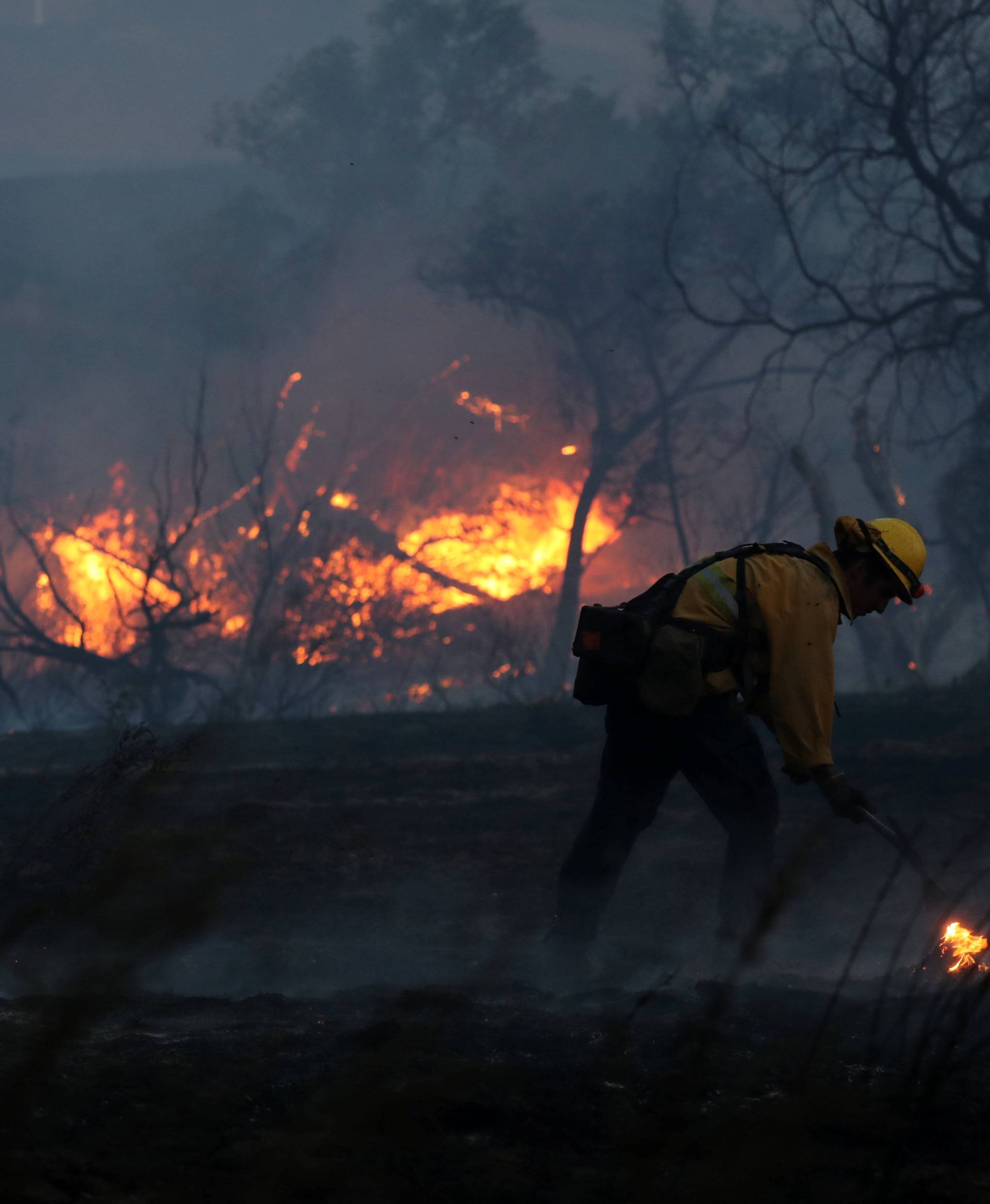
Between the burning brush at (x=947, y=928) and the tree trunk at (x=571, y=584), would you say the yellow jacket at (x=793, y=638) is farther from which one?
the tree trunk at (x=571, y=584)

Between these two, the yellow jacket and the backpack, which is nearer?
the yellow jacket

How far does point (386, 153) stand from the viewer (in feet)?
85.8

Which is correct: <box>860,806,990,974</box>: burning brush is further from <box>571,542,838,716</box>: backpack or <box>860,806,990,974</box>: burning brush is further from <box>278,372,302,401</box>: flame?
<box>278,372,302,401</box>: flame

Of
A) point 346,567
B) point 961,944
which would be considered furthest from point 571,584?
point 961,944

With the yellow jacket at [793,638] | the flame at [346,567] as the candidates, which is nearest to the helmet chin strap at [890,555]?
the yellow jacket at [793,638]

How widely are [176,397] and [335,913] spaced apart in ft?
80.7

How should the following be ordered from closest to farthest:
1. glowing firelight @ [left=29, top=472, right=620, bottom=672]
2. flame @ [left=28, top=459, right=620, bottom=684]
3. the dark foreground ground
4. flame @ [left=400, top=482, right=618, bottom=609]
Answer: the dark foreground ground → flame @ [left=28, top=459, right=620, bottom=684] → glowing firelight @ [left=29, top=472, right=620, bottom=672] → flame @ [left=400, top=482, right=618, bottom=609]

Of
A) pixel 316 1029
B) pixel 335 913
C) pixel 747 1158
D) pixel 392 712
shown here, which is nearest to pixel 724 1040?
pixel 316 1029

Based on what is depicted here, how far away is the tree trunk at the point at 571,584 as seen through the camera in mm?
19312

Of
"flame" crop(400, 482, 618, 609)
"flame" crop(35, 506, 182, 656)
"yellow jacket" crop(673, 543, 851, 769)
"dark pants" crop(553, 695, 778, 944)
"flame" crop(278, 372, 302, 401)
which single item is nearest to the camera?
"yellow jacket" crop(673, 543, 851, 769)

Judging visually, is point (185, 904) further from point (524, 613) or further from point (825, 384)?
point (825, 384)

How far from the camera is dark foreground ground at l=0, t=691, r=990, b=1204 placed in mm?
1887

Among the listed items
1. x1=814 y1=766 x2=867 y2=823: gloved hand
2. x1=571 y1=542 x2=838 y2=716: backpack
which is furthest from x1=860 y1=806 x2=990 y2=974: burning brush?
x1=571 y1=542 x2=838 y2=716: backpack

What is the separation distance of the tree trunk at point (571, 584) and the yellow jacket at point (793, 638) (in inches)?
599
